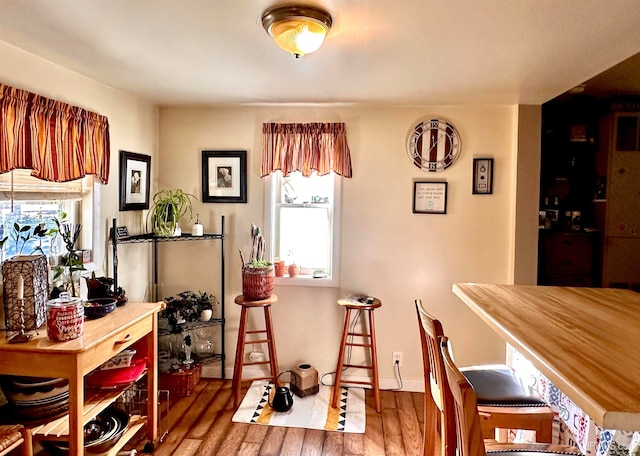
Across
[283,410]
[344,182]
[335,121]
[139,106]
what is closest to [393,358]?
[283,410]

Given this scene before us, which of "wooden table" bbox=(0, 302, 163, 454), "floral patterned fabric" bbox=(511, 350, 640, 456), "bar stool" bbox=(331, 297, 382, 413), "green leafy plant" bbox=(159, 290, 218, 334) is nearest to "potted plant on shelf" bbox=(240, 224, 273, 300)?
"green leafy plant" bbox=(159, 290, 218, 334)

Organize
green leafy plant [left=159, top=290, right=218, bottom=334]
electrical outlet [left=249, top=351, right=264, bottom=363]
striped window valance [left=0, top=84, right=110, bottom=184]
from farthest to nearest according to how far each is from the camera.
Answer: electrical outlet [left=249, top=351, right=264, bottom=363]
green leafy plant [left=159, top=290, right=218, bottom=334]
striped window valance [left=0, top=84, right=110, bottom=184]

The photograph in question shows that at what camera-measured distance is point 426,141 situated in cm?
321

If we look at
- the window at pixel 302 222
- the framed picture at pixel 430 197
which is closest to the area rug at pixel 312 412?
the window at pixel 302 222

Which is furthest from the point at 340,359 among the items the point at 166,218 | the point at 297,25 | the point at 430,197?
→ the point at 297,25

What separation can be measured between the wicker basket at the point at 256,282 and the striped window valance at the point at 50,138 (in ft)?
3.74

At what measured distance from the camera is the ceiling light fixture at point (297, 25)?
62.9 inches

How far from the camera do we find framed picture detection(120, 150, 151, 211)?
295 cm

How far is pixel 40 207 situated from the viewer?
2295mm

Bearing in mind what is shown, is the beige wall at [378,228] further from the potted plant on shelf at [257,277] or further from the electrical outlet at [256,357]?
the potted plant on shelf at [257,277]

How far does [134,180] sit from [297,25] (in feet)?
6.54

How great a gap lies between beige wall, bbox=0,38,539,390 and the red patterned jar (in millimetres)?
1190

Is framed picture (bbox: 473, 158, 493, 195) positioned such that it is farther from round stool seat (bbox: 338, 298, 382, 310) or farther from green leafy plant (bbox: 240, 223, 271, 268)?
green leafy plant (bbox: 240, 223, 271, 268)

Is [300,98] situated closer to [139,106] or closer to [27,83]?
[139,106]
